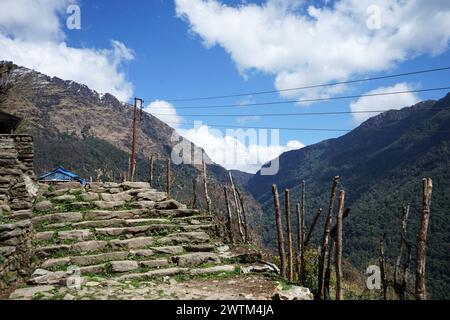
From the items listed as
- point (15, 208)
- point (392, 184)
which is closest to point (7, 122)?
point (15, 208)

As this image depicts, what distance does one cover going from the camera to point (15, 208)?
29.8ft

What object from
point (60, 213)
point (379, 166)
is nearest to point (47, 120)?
point (379, 166)

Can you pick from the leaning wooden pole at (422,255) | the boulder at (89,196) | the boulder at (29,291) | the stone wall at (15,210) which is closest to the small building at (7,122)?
the stone wall at (15,210)

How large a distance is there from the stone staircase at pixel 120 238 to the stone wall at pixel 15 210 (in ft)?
1.35

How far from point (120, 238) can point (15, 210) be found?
9.14ft

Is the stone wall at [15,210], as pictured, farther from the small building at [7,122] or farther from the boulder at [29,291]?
the small building at [7,122]

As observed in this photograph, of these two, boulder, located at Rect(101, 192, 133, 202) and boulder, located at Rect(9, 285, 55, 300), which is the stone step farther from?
boulder, located at Rect(101, 192, 133, 202)

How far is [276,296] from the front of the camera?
6.70m

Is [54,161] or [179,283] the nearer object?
[179,283]

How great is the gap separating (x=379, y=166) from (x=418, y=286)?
144m

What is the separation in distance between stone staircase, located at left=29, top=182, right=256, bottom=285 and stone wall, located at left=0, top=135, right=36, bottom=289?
1.35ft

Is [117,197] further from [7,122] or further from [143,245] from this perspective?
[7,122]
